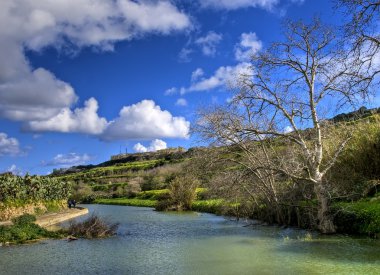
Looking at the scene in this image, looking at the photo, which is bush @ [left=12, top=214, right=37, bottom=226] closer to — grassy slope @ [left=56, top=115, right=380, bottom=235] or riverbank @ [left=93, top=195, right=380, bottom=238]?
riverbank @ [left=93, top=195, right=380, bottom=238]


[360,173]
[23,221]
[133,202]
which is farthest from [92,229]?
[133,202]

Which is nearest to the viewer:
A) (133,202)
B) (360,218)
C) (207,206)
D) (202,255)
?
(202,255)

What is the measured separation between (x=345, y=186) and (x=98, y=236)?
1608cm

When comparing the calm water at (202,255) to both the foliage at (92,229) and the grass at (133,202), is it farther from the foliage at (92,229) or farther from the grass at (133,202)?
the grass at (133,202)

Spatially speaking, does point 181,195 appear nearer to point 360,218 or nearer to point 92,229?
Result: point 92,229

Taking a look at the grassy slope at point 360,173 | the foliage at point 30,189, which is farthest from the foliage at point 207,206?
the foliage at point 30,189

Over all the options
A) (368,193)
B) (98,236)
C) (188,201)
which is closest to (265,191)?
(368,193)

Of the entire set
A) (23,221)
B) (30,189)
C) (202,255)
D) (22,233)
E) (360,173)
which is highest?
(30,189)

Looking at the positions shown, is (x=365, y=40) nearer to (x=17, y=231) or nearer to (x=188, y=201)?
(x=17, y=231)

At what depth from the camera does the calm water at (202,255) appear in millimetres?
15141

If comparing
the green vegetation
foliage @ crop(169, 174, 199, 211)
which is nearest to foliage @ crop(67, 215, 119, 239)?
the green vegetation

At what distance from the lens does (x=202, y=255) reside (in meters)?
18.3

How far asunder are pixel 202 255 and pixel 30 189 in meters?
25.0

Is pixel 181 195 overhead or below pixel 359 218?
overhead
